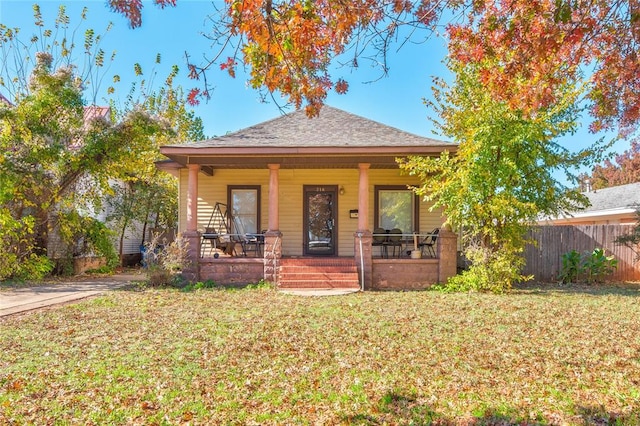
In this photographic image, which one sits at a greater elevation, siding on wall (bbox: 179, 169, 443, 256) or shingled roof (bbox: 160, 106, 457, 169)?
shingled roof (bbox: 160, 106, 457, 169)

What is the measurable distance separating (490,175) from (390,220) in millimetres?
3633

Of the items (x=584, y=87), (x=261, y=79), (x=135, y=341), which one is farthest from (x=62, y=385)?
(x=584, y=87)

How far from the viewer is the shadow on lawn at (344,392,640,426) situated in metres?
3.04

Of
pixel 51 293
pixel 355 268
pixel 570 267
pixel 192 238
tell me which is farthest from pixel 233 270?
pixel 570 267

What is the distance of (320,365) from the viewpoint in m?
4.18

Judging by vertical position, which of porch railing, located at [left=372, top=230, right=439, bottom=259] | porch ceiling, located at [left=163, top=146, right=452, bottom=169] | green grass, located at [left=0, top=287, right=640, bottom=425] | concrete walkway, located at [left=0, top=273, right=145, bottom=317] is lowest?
green grass, located at [left=0, top=287, right=640, bottom=425]

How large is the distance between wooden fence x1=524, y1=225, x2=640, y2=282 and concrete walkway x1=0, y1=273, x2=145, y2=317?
36.0 feet

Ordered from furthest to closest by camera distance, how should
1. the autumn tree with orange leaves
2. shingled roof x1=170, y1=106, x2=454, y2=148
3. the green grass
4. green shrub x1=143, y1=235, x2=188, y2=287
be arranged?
shingled roof x1=170, y1=106, x2=454, y2=148 < green shrub x1=143, y1=235, x2=188, y2=287 < the autumn tree with orange leaves < the green grass

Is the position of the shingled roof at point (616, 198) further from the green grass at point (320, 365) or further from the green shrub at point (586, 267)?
the green grass at point (320, 365)

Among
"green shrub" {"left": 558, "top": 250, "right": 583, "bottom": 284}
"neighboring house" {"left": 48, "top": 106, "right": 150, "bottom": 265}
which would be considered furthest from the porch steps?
"neighboring house" {"left": 48, "top": 106, "right": 150, "bottom": 265}

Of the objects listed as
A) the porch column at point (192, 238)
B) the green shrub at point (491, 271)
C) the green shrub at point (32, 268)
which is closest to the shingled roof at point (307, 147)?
the porch column at point (192, 238)

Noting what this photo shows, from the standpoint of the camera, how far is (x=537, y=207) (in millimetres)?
9531

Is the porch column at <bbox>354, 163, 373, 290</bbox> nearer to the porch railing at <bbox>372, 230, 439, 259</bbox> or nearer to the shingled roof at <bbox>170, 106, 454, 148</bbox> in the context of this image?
the shingled roof at <bbox>170, 106, 454, 148</bbox>

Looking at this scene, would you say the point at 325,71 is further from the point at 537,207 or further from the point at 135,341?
the point at 537,207
